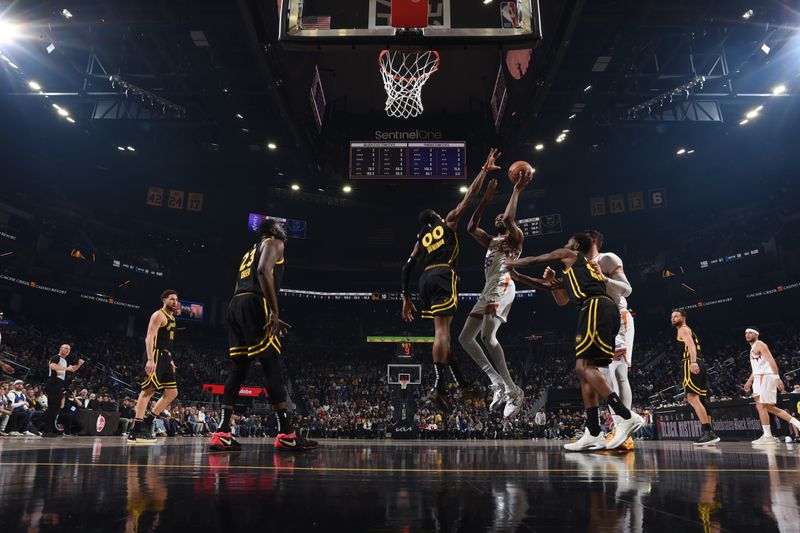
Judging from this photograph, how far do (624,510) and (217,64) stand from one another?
14.8 m

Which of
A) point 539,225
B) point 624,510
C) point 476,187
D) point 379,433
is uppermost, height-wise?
point 539,225

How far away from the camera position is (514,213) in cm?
538

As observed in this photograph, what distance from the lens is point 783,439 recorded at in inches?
420

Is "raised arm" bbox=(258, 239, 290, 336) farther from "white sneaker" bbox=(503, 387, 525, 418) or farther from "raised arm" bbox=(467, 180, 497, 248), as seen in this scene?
"white sneaker" bbox=(503, 387, 525, 418)

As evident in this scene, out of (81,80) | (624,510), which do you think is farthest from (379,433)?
(624,510)

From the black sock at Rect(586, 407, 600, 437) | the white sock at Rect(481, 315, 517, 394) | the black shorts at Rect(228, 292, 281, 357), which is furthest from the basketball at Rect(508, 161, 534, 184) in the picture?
the black shorts at Rect(228, 292, 281, 357)

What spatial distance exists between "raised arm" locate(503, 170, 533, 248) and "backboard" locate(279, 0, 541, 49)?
6.42 ft

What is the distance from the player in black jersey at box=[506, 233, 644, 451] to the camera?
15.1 ft

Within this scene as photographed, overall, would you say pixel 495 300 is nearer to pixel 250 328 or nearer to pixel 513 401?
pixel 513 401

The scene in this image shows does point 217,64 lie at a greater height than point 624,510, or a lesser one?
greater

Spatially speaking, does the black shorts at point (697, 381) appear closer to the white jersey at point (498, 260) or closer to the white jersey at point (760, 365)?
the white jersey at point (760, 365)

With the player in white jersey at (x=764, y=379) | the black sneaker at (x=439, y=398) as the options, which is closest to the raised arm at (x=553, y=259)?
the black sneaker at (x=439, y=398)

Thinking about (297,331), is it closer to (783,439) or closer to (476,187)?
(783,439)

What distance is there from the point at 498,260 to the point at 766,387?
5.67 meters
